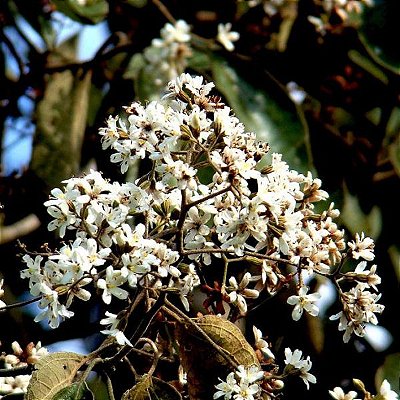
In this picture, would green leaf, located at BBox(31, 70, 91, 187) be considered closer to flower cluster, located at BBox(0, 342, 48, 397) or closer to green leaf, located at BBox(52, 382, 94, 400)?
flower cluster, located at BBox(0, 342, 48, 397)

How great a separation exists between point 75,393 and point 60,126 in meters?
1.45

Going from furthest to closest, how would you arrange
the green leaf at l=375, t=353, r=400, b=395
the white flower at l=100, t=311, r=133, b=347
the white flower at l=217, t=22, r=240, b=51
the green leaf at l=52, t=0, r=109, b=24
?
the green leaf at l=52, t=0, r=109, b=24 < the white flower at l=217, t=22, r=240, b=51 < the green leaf at l=375, t=353, r=400, b=395 < the white flower at l=100, t=311, r=133, b=347

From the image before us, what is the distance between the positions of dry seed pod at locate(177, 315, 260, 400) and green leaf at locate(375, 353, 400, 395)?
0.92 metres

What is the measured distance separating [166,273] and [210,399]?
0.64 ft

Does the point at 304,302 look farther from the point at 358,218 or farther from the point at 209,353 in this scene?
the point at 358,218

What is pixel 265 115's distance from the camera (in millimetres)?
2301

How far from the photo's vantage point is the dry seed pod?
46.3 inches

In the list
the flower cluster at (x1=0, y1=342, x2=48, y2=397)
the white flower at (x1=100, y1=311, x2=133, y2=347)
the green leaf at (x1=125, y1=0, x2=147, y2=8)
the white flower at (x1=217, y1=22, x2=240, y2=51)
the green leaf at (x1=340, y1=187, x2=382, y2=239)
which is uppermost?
the white flower at (x1=100, y1=311, x2=133, y2=347)

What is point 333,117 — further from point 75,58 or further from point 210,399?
point 210,399

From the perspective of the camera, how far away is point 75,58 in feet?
9.23

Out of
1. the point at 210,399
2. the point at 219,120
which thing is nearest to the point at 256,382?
Result: the point at 210,399

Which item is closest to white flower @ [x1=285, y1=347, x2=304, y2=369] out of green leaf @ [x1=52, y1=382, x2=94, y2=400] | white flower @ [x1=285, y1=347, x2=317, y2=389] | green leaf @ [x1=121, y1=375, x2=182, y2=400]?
white flower @ [x1=285, y1=347, x2=317, y2=389]

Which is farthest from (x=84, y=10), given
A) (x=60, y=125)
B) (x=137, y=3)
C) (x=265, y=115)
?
(x=265, y=115)

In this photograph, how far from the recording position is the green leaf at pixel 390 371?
6.77ft
